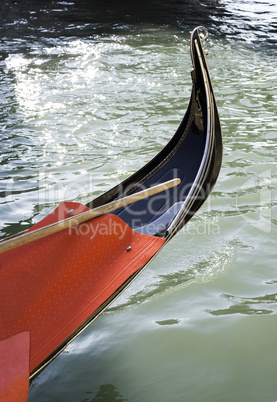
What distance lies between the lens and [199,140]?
8.13 ft

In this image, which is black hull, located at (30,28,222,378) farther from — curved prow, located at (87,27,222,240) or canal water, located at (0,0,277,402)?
canal water, located at (0,0,277,402)

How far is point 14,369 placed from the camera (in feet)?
4.46

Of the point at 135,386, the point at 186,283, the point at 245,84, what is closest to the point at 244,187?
the point at 186,283

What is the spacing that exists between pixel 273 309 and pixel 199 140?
930mm

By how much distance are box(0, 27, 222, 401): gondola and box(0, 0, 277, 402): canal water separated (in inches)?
11.6

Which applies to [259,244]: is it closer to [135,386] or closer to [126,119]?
[135,386]

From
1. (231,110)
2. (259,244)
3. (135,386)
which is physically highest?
(231,110)

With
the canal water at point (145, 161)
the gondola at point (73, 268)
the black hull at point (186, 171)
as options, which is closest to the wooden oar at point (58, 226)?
the gondola at point (73, 268)

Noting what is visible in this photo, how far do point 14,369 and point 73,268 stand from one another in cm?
47

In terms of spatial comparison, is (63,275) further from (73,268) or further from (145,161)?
(145,161)

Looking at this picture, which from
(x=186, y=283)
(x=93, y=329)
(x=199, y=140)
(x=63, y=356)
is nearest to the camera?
(x=63, y=356)

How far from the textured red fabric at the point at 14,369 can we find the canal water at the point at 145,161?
32 centimetres

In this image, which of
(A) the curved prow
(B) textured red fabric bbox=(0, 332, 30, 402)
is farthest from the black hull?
(B) textured red fabric bbox=(0, 332, 30, 402)

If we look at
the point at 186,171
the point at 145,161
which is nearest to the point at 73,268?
the point at 186,171
